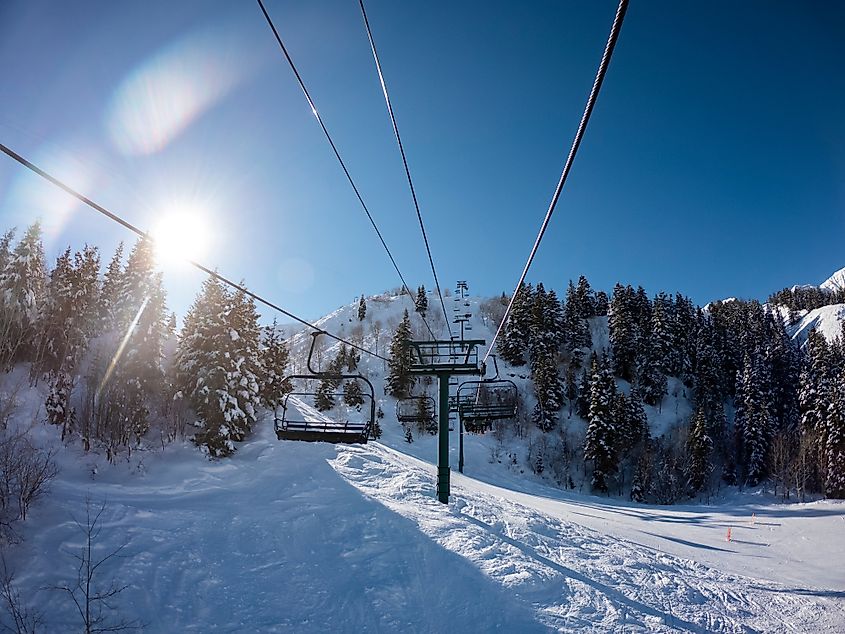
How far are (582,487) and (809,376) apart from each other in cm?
3597

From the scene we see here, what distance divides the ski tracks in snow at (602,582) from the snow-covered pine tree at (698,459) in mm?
44070

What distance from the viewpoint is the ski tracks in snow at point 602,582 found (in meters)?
11.6

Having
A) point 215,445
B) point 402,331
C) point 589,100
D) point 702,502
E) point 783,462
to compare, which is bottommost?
point 702,502

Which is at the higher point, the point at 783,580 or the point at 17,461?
the point at 17,461

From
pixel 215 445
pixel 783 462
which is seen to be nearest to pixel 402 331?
pixel 215 445

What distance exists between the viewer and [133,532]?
15586mm

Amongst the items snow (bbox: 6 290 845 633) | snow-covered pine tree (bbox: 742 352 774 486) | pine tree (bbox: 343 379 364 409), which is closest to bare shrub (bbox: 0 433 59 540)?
snow (bbox: 6 290 845 633)

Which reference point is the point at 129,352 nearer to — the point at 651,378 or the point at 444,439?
the point at 444,439

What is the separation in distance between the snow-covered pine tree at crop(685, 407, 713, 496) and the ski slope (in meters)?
33.8

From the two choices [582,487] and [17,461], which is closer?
[17,461]

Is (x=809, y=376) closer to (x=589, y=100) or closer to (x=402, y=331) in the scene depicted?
(x=402, y=331)

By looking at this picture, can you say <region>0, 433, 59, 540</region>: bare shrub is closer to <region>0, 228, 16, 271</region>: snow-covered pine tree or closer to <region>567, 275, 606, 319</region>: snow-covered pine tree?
<region>0, 228, 16, 271</region>: snow-covered pine tree

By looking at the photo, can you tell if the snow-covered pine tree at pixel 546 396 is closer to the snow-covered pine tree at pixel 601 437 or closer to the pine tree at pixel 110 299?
the snow-covered pine tree at pixel 601 437

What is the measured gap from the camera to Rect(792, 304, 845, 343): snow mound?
347ft
